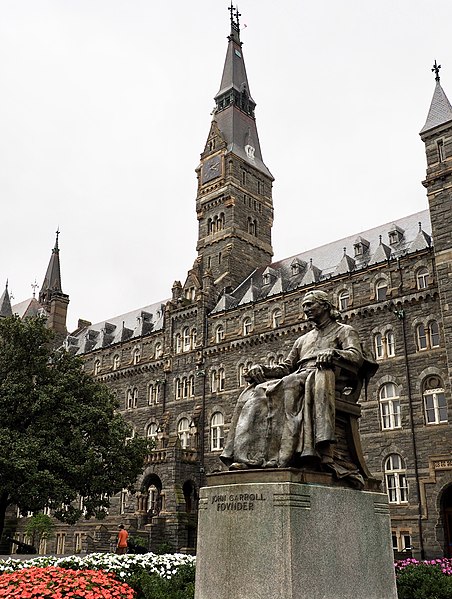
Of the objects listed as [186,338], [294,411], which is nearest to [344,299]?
[186,338]

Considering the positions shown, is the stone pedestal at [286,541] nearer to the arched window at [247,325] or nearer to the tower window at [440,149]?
the tower window at [440,149]

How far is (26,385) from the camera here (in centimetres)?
2720

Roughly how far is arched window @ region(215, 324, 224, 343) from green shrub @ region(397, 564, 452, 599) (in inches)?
1197

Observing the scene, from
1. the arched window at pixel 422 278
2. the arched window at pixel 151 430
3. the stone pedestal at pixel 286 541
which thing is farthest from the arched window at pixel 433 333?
the stone pedestal at pixel 286 541

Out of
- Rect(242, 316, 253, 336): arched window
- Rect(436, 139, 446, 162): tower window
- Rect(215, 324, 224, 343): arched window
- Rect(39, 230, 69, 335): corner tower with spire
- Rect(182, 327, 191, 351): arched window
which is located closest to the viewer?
Rect(436, 139, 446, 162): tower window

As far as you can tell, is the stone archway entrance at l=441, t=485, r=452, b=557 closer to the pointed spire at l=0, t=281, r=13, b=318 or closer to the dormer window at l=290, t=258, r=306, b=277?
the dormer window at l=290, t=258, r=306, b=277

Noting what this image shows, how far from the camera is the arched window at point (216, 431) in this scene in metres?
40.0

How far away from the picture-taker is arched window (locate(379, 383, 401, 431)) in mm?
31312

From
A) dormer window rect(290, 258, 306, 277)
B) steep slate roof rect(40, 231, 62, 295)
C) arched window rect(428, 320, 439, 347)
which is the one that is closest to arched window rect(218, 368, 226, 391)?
dormer window rect(290, 258, 306, 277)

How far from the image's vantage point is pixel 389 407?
31.7 m

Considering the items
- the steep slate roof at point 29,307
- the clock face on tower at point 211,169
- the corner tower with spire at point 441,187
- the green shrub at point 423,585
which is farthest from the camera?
the steep slate roof at point 29,307

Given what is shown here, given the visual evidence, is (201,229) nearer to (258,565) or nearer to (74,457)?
(74,457)

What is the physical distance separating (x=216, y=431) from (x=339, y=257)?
14.0 metres

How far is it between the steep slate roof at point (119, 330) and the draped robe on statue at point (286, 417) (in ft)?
137
